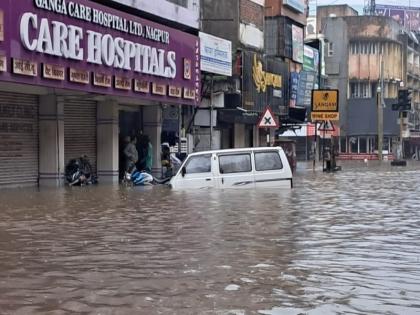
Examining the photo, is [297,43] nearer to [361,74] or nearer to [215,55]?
[215,55]

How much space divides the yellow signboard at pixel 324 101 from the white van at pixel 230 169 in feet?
57.8

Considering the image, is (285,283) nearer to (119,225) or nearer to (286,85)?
(119,225)

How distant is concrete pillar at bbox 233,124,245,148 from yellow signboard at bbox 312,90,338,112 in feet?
14.5

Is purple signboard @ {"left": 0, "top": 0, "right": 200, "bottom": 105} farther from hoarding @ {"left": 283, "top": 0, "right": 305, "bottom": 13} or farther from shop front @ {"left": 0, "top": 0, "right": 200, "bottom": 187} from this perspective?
hoarding @ {"left": 283, "top": 0, "right": 305, "bottom": 13}

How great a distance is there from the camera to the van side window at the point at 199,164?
18359mm

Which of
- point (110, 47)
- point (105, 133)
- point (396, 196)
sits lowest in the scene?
point (396, 196)

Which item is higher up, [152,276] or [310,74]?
[310,74]

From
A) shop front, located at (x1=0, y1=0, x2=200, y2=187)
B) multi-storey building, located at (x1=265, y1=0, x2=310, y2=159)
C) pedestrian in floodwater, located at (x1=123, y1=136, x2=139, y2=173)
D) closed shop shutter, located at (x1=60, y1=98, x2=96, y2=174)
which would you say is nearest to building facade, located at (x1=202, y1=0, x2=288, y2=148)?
multi-storey building, located at (x1=265, y1=0, x2=310, y2=159)

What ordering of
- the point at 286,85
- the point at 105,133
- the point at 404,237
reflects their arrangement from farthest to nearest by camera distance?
the point at 286,85 < the point at 105,133 < the point at 404,237

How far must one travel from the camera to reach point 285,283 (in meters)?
6.95

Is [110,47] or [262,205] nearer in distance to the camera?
[262,205]

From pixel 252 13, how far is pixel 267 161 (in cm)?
2146

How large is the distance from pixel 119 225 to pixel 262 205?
3.96 meters

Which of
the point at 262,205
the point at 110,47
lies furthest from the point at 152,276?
the point at 110,47
